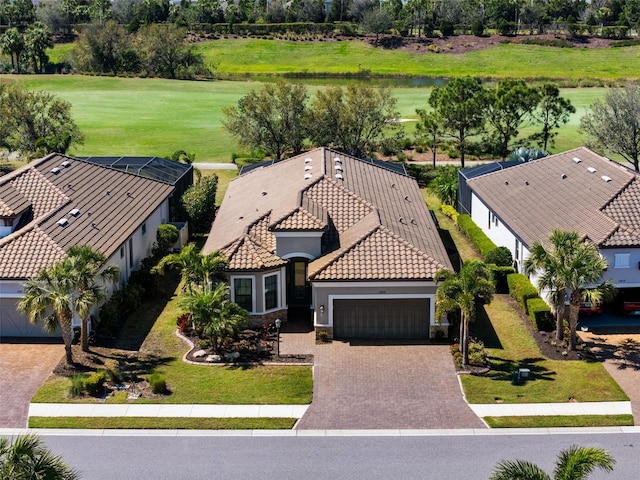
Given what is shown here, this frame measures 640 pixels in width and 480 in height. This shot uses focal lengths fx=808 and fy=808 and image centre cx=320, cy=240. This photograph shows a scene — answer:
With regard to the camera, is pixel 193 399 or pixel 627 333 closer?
pixel 193 399

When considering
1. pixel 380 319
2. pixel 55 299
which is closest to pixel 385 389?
pixel 380 319

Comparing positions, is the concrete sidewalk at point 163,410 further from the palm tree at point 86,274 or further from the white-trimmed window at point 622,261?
the white-trimmed window at point 622,261

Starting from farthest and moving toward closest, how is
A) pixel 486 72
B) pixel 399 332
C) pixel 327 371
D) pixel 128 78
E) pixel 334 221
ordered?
pixel 486 72 < pixel 128 78 < pixel 334 221 < pixel 399 332 < pixel 327 371

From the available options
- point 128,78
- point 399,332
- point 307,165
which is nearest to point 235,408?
point 399,332

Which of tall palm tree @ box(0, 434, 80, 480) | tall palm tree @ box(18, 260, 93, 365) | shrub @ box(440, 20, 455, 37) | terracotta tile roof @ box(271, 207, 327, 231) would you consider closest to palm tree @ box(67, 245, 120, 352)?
tall palm tree @ box(18, 260, 93, 365)

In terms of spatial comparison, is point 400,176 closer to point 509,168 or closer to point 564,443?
point 509,168

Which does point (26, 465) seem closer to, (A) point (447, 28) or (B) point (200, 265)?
(B) point (200, 265)

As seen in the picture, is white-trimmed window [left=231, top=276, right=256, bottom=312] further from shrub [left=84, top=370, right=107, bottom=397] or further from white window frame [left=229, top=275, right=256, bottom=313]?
shrub [left=84, top=370, right=107, bottom=397]

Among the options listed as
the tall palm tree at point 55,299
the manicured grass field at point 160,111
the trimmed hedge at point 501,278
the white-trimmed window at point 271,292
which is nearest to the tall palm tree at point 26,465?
the tall palm tree at point 55,299
